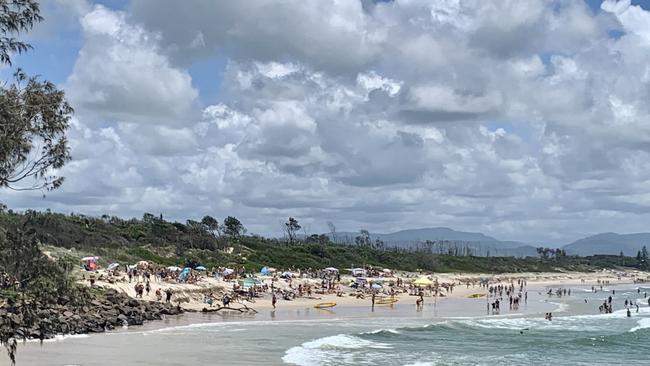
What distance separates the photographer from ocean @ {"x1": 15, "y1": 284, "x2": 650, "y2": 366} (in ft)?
97.0

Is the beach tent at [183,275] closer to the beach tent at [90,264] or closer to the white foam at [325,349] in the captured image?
the beach tent at [90,264]

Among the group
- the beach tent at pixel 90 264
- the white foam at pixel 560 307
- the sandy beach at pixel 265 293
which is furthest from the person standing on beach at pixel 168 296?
the white foam at pixel 560 307

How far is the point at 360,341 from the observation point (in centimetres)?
3784

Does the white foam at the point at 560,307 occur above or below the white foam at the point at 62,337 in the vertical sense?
below

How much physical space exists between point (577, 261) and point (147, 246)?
146910 millimetres

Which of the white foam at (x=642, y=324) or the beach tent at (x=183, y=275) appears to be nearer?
the white foam at (x=642, y=324)

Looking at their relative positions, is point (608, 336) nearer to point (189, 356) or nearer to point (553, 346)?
point (553, 346)

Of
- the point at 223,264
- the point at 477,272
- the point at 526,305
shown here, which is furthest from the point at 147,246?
the point at 477,272

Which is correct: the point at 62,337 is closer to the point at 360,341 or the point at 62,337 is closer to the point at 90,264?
the point at 360,341

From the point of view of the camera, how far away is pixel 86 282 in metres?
47.9

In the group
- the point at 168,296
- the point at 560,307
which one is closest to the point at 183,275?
the point at 168,296

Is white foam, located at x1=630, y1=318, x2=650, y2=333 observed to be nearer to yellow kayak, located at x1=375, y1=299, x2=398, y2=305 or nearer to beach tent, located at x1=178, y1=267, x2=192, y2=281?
yellow kayak, located at x1=375, y1=299, x2=398, y2=305

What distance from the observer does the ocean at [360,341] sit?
2958cm

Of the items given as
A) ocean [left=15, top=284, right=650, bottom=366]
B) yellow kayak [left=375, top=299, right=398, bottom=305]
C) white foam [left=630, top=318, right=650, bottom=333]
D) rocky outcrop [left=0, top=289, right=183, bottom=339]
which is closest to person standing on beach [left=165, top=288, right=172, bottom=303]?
rocky outcrop [left=0, top=289, right=183, bottom=339]
